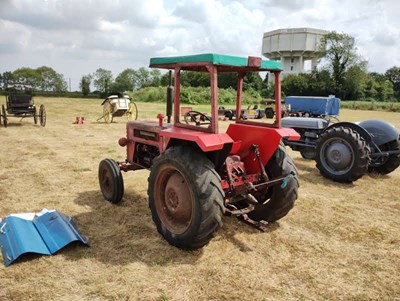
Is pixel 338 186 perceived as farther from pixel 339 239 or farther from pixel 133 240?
pixel 133 240

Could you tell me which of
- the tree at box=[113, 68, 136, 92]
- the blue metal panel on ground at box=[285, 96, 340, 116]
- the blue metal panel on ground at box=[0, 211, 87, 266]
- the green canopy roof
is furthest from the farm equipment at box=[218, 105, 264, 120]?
the tree at box=[113, 68, 136, 92]

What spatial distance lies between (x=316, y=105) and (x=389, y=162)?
1200cm

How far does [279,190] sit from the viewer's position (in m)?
4.12

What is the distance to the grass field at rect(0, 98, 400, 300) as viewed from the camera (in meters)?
2.99

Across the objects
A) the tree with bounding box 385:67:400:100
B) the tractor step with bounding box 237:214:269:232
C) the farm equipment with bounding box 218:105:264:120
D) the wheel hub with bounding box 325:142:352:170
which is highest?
the tree with bounding box 385:67:400:100

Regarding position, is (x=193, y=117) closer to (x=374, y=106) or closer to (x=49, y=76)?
(x=374, y=106)

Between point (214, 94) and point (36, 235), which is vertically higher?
point (214, 94)

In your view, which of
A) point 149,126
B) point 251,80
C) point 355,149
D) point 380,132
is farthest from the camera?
point 251,80

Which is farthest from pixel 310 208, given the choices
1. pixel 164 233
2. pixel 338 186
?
pixel 164 233

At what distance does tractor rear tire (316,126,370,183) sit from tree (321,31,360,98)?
5172cm

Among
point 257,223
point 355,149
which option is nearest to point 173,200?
point 257,223

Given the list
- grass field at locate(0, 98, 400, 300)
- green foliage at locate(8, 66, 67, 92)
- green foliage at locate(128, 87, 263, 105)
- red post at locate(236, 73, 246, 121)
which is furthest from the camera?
green foliage at locate(8, 66, 67, 92)

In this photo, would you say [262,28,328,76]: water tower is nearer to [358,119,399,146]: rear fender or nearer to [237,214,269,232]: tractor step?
[358,119,399,146]: rear fender

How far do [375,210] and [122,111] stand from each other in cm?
1217
